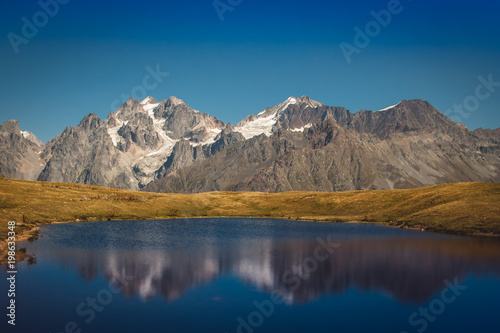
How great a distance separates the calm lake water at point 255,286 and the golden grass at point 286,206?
15.0m

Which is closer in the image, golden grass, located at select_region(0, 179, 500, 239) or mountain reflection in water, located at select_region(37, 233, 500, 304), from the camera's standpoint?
mountain reflection in water, located at select_region(37, 233, 500, 304)

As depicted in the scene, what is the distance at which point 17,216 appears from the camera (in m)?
82.9

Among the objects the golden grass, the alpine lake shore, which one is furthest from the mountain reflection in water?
the golden grass

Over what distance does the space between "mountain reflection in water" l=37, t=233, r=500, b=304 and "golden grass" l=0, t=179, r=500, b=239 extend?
19.4m

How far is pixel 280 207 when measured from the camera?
149 meters

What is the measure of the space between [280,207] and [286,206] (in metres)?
2.34

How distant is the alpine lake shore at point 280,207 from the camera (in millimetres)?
87312

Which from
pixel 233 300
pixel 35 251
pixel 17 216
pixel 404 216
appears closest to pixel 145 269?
pixel 233 300

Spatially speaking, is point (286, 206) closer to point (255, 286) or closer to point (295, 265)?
point (295, 265)

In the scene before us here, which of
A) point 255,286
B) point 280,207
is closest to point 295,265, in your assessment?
point 255,286

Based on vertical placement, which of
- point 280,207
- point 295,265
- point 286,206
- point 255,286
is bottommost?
point 255,286

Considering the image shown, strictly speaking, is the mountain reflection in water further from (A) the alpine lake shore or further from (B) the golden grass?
(B) the golden grass

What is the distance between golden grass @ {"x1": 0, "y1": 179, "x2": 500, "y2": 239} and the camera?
8975 centimetres

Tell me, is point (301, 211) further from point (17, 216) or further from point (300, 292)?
point (300, 292)
